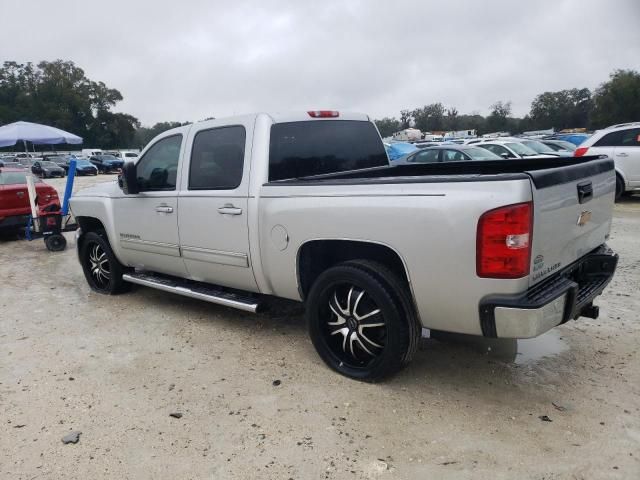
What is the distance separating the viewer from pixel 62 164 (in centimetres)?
3997

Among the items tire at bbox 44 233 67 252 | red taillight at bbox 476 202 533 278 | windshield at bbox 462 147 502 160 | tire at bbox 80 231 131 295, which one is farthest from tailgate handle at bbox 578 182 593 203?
windshield at bbox 462 147 502 160

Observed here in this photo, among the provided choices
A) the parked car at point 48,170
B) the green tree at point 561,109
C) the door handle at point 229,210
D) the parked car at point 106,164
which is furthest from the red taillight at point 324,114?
the green tree at point 561,109

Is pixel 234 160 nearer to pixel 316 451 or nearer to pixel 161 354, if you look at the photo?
pixel 161 354

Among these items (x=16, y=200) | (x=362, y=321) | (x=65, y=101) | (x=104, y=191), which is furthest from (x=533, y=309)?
(x=65, y=101)

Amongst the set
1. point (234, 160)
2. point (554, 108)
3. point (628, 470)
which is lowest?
point (628, 470)

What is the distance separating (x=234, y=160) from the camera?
407 cm

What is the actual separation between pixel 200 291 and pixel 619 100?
241 ft

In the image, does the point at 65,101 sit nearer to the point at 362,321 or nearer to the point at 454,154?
the point at 454,154

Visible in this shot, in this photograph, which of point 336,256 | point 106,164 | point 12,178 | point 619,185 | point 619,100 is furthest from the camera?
point 619,100

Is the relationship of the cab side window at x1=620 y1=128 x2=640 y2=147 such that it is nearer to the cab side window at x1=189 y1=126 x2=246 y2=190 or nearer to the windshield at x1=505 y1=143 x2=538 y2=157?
the windshield at x1=505 y1=143 x2=538 y2=157

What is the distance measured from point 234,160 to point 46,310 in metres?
2.96

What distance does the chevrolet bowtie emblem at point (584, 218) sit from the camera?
3.12 meters

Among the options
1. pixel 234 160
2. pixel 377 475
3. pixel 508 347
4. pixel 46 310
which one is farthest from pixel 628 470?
pixel 46 310

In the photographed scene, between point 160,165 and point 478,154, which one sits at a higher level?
point 160,165
